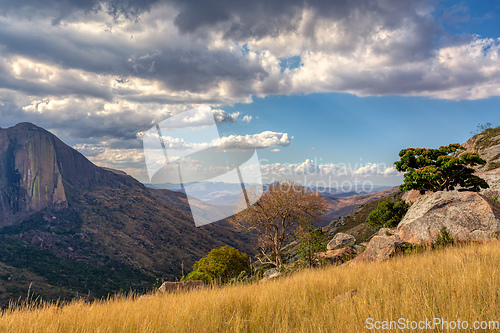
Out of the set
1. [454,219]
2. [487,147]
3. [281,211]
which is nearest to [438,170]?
[454,219]

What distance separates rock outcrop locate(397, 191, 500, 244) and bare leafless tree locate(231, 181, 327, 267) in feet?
33.2

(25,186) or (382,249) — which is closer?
(382,249)

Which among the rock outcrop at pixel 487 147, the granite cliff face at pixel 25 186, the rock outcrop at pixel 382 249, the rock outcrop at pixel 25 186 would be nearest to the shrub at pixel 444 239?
the rock outcrop at pixel 382 249

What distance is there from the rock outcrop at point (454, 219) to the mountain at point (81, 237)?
85417 mm

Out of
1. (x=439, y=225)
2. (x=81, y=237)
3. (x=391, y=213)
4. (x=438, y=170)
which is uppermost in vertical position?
(x=438, y=170)

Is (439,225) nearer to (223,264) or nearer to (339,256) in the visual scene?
(339,256)

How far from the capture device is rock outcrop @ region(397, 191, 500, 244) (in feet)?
38.4

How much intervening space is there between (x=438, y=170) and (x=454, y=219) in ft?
25.1

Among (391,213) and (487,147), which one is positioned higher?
(487,147)

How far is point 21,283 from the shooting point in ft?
302

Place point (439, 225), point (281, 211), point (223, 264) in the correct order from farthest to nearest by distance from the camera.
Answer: point (223, 264)
point (281, 211)
point (439, 225)

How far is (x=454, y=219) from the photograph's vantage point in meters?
12.4

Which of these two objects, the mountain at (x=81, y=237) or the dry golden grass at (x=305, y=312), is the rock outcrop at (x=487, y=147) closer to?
the dry golden grass at (x=305, y=312)

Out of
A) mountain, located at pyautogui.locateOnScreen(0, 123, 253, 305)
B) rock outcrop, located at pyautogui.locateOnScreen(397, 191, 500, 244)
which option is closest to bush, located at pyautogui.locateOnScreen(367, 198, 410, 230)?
rock outcrop, located at pyautogui.locateOnScreen(397, 191, 500, 244)
